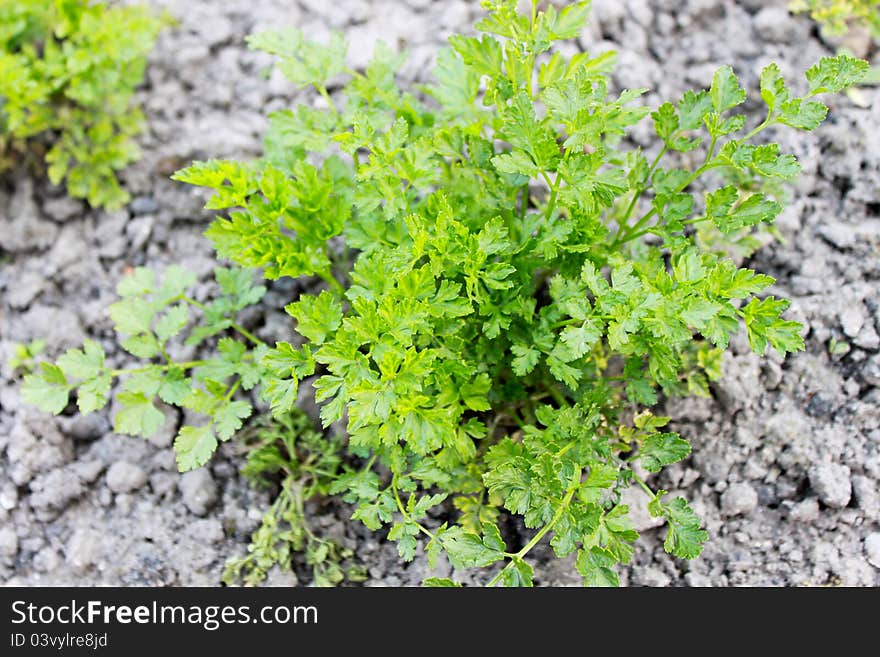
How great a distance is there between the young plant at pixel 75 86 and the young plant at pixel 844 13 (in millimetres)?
2375

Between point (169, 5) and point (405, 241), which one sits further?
point (169, 5)

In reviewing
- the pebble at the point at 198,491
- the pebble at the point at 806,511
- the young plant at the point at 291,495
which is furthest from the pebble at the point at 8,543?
the pebble at the point at 806,511

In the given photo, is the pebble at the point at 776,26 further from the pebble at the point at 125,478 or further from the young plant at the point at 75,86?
the pebble at the point at 125,478

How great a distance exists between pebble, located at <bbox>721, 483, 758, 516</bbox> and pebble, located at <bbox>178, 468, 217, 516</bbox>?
1530mm

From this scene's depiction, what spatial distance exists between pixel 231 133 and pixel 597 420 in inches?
67.7

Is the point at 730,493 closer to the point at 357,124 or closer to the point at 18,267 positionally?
the point at 357,124

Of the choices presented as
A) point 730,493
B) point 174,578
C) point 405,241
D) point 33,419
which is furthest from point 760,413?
point 33,419

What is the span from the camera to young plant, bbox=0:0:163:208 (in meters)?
3.09

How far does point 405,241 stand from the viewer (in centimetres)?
248

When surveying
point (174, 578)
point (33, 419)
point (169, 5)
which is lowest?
point (174, 578)

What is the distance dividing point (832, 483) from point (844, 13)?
171 cm

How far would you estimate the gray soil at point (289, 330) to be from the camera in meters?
2.62

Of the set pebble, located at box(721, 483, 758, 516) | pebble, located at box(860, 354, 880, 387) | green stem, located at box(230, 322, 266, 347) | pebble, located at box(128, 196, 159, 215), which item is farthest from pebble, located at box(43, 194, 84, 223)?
pebble, located at box(860, 354, 880, 387)

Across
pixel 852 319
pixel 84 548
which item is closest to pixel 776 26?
pixel 852 319
